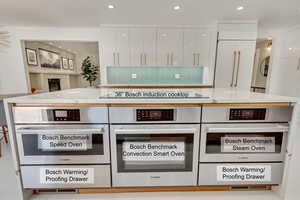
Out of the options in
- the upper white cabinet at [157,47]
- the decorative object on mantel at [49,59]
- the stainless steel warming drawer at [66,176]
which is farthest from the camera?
the decorative object on mantel at [49,59]

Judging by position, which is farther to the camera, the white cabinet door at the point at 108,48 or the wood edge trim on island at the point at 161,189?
the white cabinet door at the point at 108,48

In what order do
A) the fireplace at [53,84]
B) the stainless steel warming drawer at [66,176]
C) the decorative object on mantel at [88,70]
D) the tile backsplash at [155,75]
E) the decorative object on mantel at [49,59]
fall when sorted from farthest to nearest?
the fireplace at [53,84]
the decorative object on mantel at [88,70]
the decorative object on mantel at [49,59]
the tile backsplash at [155,75]
the stainless steel warming drawer at [66,176]

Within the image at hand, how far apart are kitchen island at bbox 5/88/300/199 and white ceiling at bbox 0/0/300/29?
1961 millimetres

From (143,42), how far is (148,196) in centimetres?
298

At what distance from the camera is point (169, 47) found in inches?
128

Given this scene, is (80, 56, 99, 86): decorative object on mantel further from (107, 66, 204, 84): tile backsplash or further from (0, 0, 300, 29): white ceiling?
(107, 66, 204, 84): tile backsplash

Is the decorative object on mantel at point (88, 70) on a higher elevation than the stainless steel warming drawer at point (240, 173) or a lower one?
higher

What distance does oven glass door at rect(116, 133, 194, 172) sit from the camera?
43.1 inches

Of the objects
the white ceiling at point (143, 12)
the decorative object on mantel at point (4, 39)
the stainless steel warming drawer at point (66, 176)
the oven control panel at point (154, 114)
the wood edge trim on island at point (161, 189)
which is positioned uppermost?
the white ceiling at point (143, 12)

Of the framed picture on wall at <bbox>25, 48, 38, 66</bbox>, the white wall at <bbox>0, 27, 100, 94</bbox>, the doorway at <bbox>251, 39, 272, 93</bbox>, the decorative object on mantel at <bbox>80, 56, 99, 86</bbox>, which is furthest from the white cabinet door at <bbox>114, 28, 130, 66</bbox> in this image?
the doorway at <bbox>251, 39, 272, 93</bbox>

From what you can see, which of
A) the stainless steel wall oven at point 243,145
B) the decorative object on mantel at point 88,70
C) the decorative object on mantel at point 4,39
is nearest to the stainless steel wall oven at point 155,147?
the stainless steel wall oven at point 243,145

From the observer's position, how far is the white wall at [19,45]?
335cm

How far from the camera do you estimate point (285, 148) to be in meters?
1.10

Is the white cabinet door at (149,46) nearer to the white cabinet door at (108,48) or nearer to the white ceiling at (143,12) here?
the white ceiling at (143,12)
